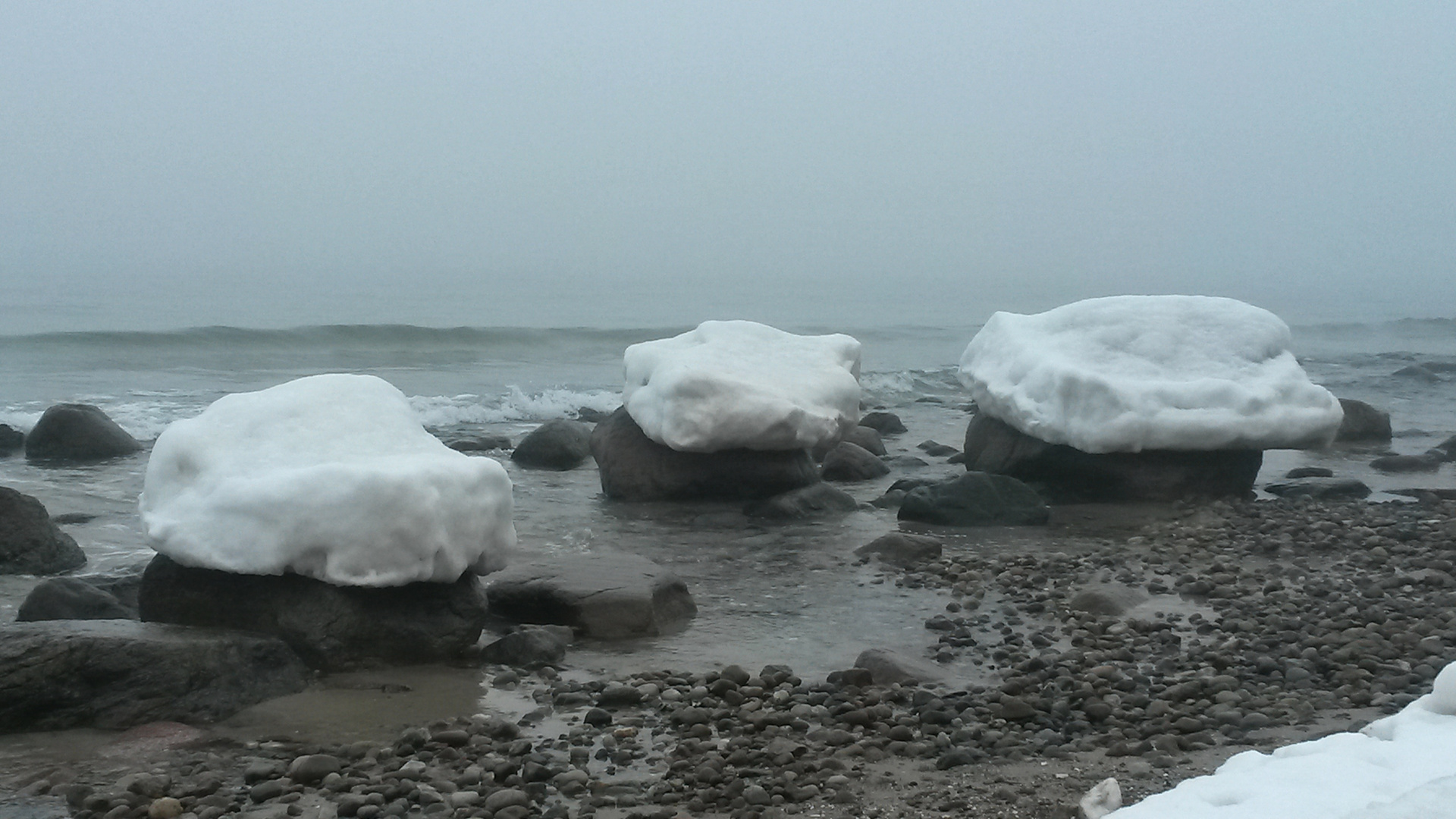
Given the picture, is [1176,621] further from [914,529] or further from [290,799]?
[290,799]

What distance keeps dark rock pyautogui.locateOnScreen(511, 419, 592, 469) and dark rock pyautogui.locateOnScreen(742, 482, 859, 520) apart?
3086mm

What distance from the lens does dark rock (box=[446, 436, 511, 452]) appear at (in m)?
14.2

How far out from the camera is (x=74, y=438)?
1298 cm

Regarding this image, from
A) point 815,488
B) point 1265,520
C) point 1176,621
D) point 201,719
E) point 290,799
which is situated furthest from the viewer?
point 815,488

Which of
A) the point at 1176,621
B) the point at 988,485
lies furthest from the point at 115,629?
the point at 988,485

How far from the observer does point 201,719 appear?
17.0 feet

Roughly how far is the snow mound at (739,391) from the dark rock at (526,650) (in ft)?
12.5

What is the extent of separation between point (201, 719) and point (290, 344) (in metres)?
26.4

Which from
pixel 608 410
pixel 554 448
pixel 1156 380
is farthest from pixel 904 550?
pixel 608 410

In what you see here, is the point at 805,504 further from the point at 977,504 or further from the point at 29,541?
the point at 29,541

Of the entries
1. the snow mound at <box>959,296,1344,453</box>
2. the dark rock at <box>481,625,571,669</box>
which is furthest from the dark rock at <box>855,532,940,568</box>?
the dark rock at <box>481,625,571,669</box>

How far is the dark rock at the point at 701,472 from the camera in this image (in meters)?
10.5

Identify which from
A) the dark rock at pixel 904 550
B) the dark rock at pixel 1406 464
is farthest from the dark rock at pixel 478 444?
the dark rock at pixel 1406 464

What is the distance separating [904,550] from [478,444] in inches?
282
